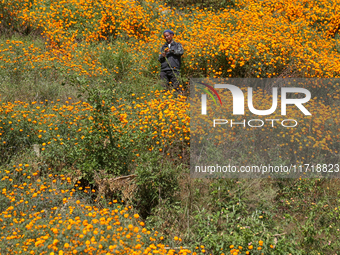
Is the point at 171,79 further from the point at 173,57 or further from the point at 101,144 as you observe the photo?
the point at 101,144

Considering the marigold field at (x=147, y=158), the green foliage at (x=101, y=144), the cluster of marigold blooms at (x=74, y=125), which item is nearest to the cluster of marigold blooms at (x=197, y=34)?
the marigold field at (x=147, y=158)

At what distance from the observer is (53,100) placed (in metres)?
6.93

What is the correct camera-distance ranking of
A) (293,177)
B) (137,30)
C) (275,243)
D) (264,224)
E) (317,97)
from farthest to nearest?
1. (137,30)
2. (317,97)
3. (293,177)
4. (264,224)
5. (275,243)

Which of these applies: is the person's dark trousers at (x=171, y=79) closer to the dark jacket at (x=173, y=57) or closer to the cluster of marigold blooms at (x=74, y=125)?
the dark jacket at (x=173, y=57)

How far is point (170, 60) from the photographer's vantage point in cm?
754

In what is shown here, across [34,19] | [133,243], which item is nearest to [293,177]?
[133,243]

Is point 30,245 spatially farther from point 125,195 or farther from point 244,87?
point 244,87

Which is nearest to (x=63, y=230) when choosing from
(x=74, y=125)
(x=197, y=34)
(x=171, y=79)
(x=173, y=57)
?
(x=74, y=125)

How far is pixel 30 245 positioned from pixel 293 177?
3.95 meters

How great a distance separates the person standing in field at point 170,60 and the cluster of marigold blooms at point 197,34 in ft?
2.15

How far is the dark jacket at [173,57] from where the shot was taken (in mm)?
7473

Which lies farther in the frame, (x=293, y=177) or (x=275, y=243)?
(x=293, y=177)

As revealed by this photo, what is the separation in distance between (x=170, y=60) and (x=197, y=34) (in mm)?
1876

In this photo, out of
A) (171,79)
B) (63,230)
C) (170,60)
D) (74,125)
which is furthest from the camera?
(171,79)
